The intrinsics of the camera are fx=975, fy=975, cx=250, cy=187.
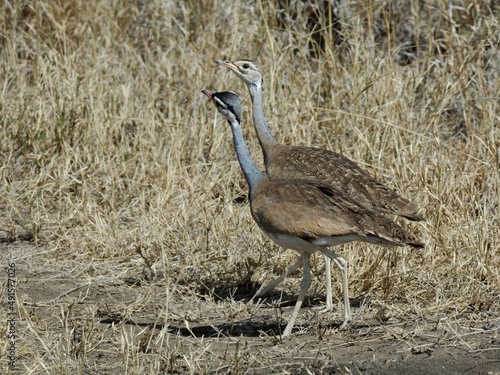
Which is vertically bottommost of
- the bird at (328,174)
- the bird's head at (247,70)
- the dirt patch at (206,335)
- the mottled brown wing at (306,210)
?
the dirt patch at (206,335)

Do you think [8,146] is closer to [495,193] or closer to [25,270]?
[25,270]

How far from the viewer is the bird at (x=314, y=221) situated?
16.4 ft

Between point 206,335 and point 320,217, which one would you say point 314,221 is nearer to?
point 320,217

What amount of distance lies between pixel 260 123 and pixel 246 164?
1.29 metres

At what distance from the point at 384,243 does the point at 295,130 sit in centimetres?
253

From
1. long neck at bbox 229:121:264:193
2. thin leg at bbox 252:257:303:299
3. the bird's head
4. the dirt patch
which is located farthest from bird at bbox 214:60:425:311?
long neck at bbox 229:121:264:193

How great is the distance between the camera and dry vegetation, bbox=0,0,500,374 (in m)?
5.02

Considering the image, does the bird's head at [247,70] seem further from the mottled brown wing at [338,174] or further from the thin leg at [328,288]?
the thin leg at [328,288]

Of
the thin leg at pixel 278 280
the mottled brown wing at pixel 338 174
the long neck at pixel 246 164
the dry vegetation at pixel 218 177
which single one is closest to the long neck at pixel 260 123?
the mottled brown wing at pixel 338 174

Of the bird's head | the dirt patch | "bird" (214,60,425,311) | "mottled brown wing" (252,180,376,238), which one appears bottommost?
the dirt patch

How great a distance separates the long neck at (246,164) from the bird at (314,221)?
0.31 ft

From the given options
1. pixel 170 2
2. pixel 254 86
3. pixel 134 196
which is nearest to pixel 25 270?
pixel 134 196

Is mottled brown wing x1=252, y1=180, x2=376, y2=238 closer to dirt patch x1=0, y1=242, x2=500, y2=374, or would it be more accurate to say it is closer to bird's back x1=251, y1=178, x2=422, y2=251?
bird's back x1=251, y1=178, x2=422, y2=251

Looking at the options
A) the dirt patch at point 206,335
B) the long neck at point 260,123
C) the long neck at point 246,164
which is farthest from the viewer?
the long neck at point 260,123
